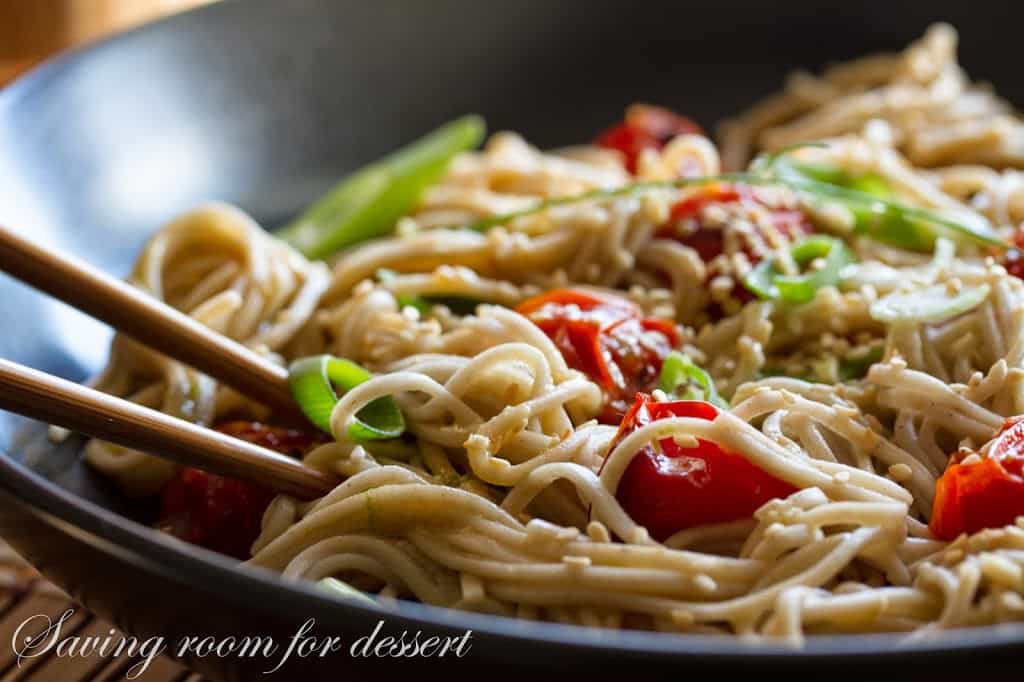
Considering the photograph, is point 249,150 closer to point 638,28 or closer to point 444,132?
point 444,132

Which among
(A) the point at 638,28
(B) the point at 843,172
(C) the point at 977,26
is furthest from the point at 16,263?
(C) the point at 977,26

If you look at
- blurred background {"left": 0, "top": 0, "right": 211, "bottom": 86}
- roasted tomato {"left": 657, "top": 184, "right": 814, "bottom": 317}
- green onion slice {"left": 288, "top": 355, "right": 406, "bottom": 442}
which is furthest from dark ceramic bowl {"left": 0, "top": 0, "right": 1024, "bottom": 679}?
blurred background {"left": 0, "top": 0, "right": 211, "bottom": 86}

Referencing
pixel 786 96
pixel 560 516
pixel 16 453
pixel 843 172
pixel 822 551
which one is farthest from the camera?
pixel 786 96

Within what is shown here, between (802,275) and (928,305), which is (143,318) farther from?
(928,305)

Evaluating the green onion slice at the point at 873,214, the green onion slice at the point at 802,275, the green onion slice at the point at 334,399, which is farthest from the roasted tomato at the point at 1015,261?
the green onion slice at the point at 334,399

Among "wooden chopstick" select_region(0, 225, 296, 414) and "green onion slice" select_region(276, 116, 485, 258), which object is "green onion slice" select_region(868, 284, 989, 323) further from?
"green onion slice" select_region(276, 116, 485, 258)

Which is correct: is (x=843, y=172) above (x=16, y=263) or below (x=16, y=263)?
below

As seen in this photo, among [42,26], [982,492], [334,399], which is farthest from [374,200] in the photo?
[42,26]
